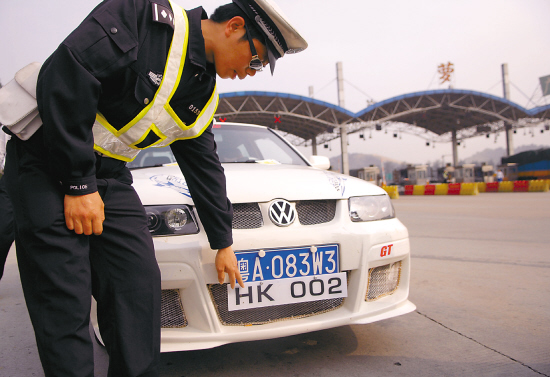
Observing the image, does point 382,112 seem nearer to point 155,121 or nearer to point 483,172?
point 483,172

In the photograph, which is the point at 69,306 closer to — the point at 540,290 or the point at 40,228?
the point at 40,228

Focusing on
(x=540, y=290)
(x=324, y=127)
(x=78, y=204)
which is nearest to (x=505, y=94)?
(x=324, y=127)

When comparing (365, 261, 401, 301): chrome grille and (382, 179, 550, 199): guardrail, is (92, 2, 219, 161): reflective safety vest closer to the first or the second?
(365, 261, 401, 301): chrome grille

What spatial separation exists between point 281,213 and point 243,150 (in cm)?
133

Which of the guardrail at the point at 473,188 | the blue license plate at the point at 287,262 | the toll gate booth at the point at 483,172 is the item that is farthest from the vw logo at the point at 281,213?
the toll gate booth at the point at 483,172

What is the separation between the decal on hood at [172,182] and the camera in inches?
73.7

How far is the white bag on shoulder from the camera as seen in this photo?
1120 millimetres

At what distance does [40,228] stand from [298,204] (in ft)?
3.75

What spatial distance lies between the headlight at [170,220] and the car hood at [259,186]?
Answer: 0.03m

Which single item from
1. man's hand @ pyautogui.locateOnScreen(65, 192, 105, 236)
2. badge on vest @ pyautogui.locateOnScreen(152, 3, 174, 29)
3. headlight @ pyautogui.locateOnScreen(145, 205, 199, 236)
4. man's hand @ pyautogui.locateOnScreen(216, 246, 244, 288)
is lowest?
man's hand @ pyautogui.locateOnScreen(216, 246, 244, 288)

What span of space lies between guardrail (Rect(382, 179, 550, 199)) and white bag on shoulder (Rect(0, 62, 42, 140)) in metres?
16.4

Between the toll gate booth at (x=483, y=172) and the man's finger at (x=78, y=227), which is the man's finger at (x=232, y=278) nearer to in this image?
the man's finger at (x=78, y=227)

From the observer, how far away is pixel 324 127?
34.6 metres

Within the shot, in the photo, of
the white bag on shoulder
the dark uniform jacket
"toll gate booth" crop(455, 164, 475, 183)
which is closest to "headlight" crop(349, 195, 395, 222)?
the dark uniform jacket
